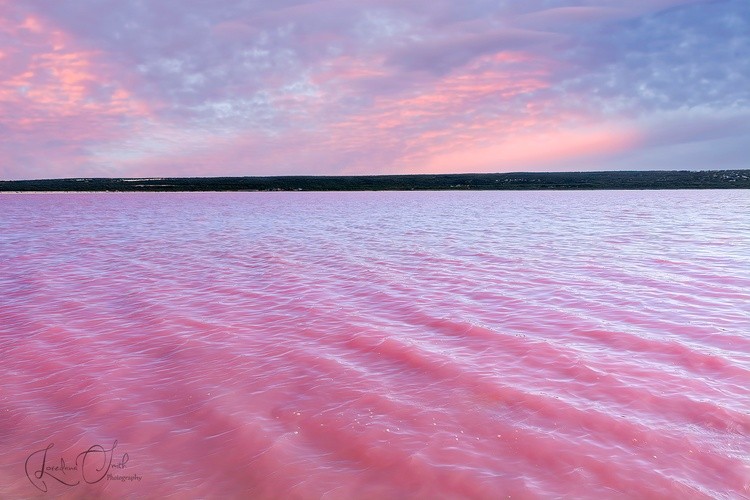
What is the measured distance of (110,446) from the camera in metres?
3.60

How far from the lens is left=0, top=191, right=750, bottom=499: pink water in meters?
3.20

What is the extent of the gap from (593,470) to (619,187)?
3832 inches

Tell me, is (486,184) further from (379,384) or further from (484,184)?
(379,384)

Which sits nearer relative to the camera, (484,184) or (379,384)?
(379,384)

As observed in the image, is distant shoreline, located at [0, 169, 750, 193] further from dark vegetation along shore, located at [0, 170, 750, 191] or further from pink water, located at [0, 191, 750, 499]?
pink water, located at [0, 191, 750, 499]

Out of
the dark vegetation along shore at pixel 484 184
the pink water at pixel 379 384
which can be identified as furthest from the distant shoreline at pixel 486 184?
the pink water at pixel 379 384

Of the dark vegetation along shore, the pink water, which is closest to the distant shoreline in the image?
the dark vegetation along shore

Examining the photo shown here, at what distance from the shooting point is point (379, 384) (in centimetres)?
461

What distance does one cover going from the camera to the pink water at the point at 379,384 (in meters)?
3.20

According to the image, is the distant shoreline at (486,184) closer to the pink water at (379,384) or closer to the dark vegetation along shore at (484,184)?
the dark vegetation along shore at (484,184)

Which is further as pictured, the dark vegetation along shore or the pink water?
the dark vegetation along shore

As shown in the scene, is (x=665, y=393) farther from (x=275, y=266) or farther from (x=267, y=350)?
→ (x=275, y=266)

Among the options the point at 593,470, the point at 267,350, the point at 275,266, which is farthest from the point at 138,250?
the point at 593,470

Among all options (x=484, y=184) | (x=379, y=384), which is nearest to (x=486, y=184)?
(x=484, y=184)
